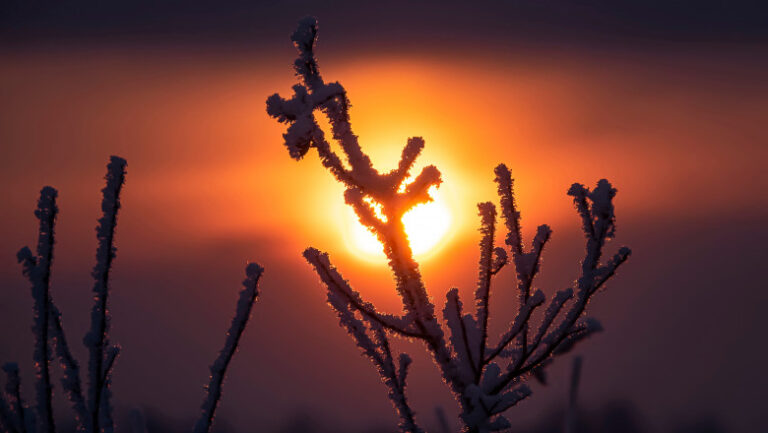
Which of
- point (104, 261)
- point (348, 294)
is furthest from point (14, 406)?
point (348, 294)

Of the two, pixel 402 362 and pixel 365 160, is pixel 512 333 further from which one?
pixel 365 160

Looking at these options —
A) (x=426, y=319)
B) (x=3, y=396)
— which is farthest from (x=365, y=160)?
(x=3, y=396)

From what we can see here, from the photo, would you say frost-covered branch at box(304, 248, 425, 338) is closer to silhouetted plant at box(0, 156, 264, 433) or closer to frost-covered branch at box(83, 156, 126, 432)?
silhouetted plant at box(0, 156, 264, 433)

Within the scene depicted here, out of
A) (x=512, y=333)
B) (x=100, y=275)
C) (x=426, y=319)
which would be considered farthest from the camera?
(x=512, y=333)

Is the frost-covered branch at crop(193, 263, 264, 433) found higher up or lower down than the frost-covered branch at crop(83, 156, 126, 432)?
lower down

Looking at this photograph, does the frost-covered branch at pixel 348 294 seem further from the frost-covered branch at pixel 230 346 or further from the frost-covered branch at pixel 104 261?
the frost-covered branch at pixel 104 261

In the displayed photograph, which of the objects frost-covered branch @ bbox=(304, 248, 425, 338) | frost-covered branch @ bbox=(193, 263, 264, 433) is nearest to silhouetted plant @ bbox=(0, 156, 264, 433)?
frost-covered branch @ bbox=(193, 263, 264, 433)

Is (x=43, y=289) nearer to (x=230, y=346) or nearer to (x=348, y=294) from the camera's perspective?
(x=230, y=346)
